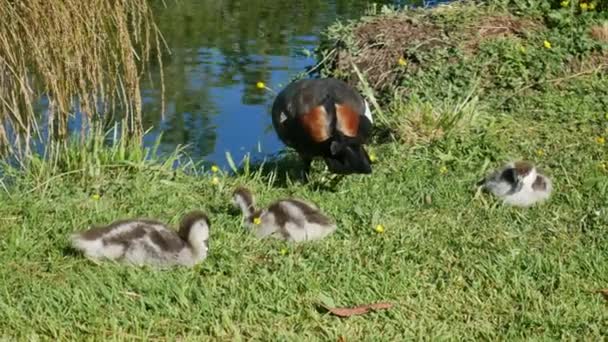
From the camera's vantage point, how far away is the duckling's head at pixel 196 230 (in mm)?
5664

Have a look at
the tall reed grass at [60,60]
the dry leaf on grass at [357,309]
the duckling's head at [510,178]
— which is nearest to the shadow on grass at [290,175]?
the tall reed grass at [60,60]

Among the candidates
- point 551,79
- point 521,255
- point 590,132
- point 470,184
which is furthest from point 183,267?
point 551,79

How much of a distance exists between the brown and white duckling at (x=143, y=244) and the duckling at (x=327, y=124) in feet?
5.73

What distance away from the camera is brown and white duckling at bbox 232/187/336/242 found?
6102 millimetres

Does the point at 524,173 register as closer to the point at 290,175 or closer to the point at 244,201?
the point at 244,201

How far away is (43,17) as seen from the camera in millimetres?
6910

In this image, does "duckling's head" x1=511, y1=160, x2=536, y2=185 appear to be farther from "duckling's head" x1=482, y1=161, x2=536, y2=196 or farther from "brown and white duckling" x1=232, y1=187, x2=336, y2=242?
"brown and white duckling" x1=232, y1=187, x2=336, y2=242

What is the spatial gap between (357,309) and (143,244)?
1221 mm

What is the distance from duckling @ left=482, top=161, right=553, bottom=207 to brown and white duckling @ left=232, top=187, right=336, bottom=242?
1240mm

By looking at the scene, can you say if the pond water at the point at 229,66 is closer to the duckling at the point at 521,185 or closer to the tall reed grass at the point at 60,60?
the tall reed grass at the point at 60,60

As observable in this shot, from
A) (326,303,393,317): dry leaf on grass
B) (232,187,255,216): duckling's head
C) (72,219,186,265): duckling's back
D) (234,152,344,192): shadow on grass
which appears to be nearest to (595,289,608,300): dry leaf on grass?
(326,303,393,317): dry leaf on grass

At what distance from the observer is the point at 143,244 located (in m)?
5.65

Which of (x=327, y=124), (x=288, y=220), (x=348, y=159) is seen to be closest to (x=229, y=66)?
(x=327, y=124)

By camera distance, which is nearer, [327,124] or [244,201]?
[244,201]
